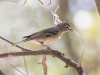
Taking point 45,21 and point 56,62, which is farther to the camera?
point 45,21

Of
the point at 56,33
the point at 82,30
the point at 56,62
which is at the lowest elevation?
the point at 56,62

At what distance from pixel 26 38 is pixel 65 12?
2.18 meters

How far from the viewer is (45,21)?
3887mm

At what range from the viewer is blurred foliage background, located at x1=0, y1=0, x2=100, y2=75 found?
3334 millimetres

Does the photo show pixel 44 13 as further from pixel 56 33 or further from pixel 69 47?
pixel 56 33

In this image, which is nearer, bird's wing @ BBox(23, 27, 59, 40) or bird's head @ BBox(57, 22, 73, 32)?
bird's wing @ BBox(23, 27, 59, 40)

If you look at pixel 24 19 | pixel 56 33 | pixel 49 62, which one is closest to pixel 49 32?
pixel 56 33

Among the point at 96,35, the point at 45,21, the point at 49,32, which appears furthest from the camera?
the point at 45,21

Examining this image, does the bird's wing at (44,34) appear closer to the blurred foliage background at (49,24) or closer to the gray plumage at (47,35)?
the gray plumage at (47,35)

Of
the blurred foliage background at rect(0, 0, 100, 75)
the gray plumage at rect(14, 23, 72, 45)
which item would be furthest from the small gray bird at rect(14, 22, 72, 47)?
the blurred foliage background at rect(0, 0, 100, 75)

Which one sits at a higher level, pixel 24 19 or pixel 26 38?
pixel 26 38

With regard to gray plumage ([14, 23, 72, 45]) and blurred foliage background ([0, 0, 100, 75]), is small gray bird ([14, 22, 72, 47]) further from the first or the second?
blurred foliage background ([0, 0, 100, 75])

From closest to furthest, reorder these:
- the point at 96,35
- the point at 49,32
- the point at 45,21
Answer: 1. the point at 49,32
2. the point at 96,35
3. the point at 45,21

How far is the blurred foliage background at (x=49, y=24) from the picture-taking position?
131 inches
